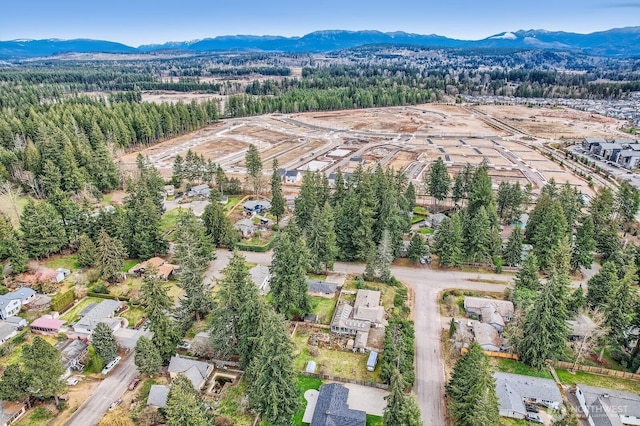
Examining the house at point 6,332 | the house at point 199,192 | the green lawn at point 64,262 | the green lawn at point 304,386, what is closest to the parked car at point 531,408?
the green lawn at point 304,386

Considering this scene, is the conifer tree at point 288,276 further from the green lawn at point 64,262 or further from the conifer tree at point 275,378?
the green lawn at point 64,262

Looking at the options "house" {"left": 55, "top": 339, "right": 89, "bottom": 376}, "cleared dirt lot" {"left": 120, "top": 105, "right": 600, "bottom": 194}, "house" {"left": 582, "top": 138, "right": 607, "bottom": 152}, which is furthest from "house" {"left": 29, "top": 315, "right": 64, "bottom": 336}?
"house" {"left": 582, "top": 138, "right": 607, "bottom": 152}

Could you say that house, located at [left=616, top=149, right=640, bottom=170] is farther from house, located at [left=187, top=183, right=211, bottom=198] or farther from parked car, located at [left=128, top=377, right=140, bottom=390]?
parked car, located at [left=128, top=377, right=140, bottom=390]

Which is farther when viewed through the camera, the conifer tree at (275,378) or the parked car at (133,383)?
the parked car at (133,383)

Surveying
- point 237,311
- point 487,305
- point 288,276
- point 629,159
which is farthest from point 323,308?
point 629,159

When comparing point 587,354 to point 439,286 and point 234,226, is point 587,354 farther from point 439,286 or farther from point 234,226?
point 234,226

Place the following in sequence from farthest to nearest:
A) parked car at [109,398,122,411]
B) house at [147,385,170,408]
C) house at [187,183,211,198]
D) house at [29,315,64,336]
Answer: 1. house at [187,183,211,198]
2. house at [29,315,64,336]
3. parked car at [109,398,122,411]
4. house at [147,385,170,408]

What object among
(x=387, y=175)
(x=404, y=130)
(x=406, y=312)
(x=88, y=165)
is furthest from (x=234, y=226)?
(x=404, y=130)
